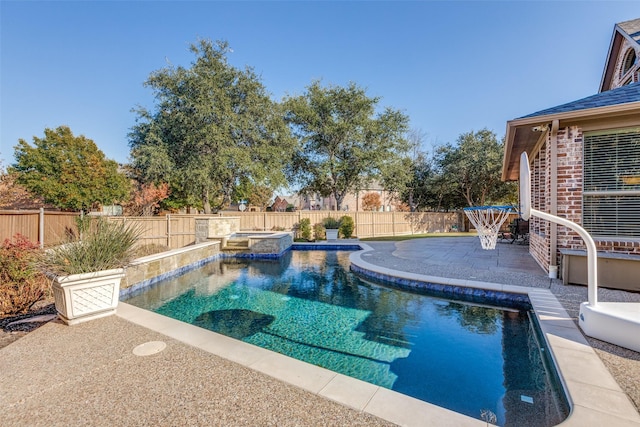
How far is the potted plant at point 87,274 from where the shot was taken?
3.62 meters

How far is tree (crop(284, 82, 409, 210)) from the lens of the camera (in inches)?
841

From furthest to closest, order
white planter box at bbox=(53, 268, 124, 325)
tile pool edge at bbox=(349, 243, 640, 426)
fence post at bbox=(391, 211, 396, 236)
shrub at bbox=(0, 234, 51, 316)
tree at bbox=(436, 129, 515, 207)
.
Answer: tree at bbox=(436, 129, 515, 207) < fence post at bbox=(391, 211, 396, 236) < shrub at bbox=(0, 234, 51, 316) < white planter box at bbox=(53, 268, 124, 325) < tile pool edge at bbox=(349, 243, 640, 426)

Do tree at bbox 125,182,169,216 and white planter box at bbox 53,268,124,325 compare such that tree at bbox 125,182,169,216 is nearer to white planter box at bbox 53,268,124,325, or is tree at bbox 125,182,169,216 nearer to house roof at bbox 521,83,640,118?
white planter box at bbox 53,268,124,325

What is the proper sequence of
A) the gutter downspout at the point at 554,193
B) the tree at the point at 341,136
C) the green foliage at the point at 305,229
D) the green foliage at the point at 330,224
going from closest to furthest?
the gutter downspout at the point at 554,193 → the green foliage at the point at 330,224 → the green foliage at the point at 305,229 → the tree at the point at 341,136

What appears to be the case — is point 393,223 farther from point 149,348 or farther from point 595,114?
point 149,348

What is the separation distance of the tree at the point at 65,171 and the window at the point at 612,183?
70.3 feet

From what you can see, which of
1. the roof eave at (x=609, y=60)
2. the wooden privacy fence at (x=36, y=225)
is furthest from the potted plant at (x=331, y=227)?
the roof eave at (x=609, y=60)

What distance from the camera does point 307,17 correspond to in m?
11.5

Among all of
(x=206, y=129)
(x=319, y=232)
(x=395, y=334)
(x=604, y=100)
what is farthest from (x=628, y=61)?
(x=206, y=129)

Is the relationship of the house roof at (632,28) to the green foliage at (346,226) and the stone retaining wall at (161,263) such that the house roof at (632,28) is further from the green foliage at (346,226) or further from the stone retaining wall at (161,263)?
the stone retaining wall at (161,263)

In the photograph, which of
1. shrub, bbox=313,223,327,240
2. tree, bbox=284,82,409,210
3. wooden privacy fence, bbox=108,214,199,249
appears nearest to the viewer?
wooden privacy fence, bbox=108,214,199,249

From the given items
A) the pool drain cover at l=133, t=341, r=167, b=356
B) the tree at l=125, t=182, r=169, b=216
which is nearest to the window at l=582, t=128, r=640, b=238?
the pool drain cover at l=133, t=341, r=167, b=356

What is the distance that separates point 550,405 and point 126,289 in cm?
705

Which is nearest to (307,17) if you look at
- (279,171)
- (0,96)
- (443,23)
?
(443,23)
